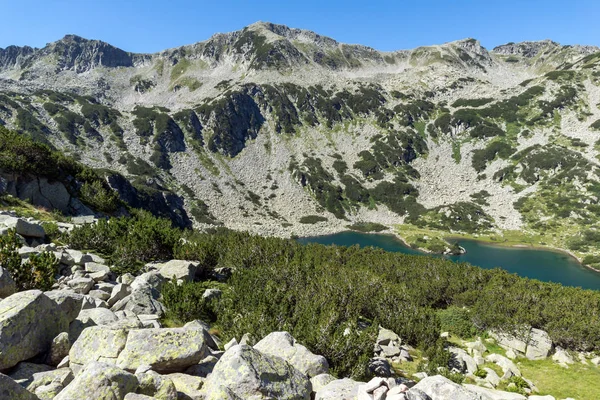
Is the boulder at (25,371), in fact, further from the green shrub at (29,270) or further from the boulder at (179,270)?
the boulder at (179,270)

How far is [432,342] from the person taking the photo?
724 inches

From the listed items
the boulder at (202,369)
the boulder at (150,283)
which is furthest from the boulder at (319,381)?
the boulder at (150,283)

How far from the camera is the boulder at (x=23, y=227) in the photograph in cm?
1744

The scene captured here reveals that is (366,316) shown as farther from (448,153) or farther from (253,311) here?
(448,153)

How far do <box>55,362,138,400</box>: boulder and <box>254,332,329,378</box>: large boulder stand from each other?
3.94 m

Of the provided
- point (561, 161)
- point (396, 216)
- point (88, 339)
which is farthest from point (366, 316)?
point (561, 161)

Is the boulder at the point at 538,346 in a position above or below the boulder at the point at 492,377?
below

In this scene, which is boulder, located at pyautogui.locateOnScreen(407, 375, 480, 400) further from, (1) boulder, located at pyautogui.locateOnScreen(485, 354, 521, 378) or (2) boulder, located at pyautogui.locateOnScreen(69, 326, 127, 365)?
(1) boulder, located at pyautogui.locateOnScreen(485, 354, 521, 378)

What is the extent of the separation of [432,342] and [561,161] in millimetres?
174583

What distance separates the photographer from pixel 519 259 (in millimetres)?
93812

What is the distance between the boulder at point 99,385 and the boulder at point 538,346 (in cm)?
2503

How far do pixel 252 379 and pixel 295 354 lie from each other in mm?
2936

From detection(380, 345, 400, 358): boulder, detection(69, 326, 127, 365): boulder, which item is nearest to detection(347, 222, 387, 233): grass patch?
detection(380, 345, 400, 358): boulder

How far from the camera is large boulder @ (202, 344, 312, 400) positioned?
6398mm
